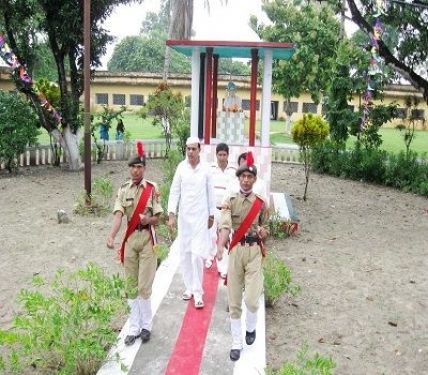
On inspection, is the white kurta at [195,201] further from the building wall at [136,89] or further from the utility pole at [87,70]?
the building wall at [136,89]

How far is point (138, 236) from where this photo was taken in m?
4.47

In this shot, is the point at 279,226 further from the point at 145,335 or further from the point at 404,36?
the point at 404,36

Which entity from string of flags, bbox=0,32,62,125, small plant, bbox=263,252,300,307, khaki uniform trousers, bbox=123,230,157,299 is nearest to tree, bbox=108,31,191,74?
string of flags, bbox=0,32,62,125

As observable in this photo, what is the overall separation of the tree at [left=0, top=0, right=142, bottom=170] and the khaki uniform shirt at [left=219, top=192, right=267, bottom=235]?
33.7 feet

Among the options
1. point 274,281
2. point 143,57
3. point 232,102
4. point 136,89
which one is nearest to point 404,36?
point 232,102

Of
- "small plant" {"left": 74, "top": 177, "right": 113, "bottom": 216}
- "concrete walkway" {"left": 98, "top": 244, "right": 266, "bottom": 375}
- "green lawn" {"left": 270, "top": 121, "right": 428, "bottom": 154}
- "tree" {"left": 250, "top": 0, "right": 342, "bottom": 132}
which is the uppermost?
"tree" {"left": 250, "top": 0, "right": 342, "bottom": 132}

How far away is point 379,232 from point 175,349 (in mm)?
5996

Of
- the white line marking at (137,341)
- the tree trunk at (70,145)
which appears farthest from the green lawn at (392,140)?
the white line marking at (137,341)

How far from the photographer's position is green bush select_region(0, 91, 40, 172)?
13.8 meters

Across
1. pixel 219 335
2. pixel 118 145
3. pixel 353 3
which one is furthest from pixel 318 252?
pixel 118 145

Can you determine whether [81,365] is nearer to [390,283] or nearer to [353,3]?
[390,283]

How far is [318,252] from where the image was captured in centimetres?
800

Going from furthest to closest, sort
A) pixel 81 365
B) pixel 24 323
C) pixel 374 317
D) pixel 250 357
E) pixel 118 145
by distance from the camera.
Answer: pixel 118 145 → pixel 374 317 → pixel 250 357 → pixel 81 365 → pixel 24 323

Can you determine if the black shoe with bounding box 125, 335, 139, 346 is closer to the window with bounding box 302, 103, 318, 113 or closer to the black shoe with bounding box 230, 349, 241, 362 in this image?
the black shoe with bounding box 230, 349, 241, 362
